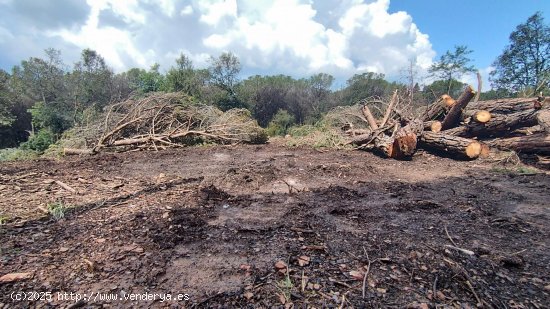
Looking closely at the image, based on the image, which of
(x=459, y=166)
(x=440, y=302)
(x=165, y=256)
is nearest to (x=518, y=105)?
(x=459, y=166)

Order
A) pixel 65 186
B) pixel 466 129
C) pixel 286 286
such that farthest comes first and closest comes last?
pixel 466 129 → pixel 65 186 → pixel 286 286

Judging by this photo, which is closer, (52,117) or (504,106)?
(504,106)

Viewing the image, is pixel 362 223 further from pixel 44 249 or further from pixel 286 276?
pixel 44 249

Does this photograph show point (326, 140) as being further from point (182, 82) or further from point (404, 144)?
point (182, 82)

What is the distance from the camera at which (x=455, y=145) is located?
6.90 m

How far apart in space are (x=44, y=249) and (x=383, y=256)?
2.90 metres

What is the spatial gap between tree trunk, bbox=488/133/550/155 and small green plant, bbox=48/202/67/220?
9.17 m

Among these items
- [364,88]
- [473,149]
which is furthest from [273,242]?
[364,88]

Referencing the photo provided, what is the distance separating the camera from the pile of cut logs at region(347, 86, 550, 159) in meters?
6.85

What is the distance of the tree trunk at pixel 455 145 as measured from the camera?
22.2ft

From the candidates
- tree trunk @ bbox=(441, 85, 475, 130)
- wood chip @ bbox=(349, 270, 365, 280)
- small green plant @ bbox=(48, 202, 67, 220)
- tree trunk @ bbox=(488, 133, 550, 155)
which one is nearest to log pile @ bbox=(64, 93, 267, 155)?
small green plant @ bbox=(48, 202, 67, 220)

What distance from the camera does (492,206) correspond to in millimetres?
3730

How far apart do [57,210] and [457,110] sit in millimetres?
9596

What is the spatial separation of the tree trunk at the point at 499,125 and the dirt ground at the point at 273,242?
3.37 m
